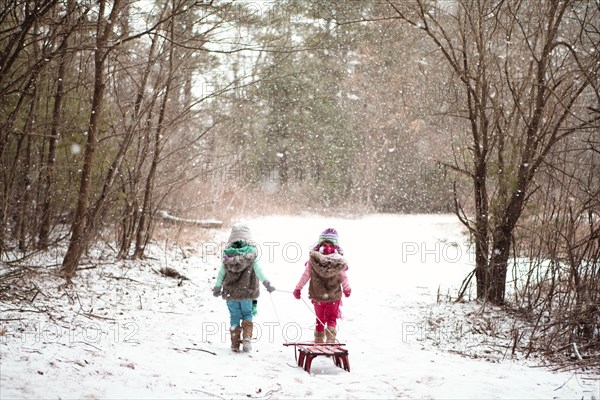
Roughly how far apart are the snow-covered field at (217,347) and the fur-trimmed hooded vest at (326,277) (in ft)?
2.80

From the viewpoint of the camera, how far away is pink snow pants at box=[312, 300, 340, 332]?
7730 mm

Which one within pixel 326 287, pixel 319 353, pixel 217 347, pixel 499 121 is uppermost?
pixel 499 121

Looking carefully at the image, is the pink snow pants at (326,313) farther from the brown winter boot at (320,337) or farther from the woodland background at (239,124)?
the woodland background at (239,124)

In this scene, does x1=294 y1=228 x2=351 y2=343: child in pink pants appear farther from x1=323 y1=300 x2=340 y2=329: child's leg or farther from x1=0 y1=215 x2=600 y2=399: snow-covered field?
x1=0 y1=215 x2=600 y2=399: snow-covered field

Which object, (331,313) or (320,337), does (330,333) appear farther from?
(331,313)

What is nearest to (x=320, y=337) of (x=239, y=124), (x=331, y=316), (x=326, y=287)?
(x=331, y=316)

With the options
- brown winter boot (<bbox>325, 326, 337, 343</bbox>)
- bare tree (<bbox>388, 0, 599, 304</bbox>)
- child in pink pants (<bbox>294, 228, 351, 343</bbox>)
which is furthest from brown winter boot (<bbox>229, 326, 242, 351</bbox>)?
bare tree (<bbox>388, 0, 599, 304</bbox>)

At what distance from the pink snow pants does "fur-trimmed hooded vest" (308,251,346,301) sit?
0.12m

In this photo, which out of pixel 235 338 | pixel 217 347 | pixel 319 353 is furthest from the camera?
pixel 217 347

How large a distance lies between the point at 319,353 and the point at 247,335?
129cm

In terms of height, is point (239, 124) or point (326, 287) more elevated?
point (239, 124)

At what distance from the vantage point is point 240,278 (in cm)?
739

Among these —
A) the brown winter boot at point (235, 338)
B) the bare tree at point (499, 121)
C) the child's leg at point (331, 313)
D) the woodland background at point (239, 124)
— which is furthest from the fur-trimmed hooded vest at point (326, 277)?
the bare tree at point (499, 121)

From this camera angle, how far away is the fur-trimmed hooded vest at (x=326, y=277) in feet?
25.0
